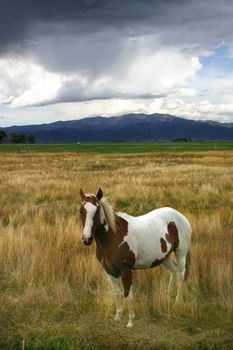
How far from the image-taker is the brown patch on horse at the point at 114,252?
5.75 m

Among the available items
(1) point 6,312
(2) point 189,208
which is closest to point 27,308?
(1) point 6,312

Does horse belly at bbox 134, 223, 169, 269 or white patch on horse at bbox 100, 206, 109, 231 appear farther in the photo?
horse belly at bbox 134, 223, 169, 269

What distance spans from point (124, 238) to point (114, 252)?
25cm

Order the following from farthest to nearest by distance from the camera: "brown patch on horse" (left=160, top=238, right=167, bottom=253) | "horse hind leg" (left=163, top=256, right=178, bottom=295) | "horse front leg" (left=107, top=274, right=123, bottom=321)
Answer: "horse hind leg" (left=163, top=256, right=178, bottom=295)
"brown patch on horse" (left=160, top=238, right=167, bottom=253)
"horse front leg" (left=107, top=274, right=123, bottom=321)

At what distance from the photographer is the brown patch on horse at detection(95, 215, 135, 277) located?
575cm

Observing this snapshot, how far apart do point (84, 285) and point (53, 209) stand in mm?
8296

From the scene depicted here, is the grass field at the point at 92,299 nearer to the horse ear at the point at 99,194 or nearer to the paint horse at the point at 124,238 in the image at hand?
the paint horse at the point at 124,238

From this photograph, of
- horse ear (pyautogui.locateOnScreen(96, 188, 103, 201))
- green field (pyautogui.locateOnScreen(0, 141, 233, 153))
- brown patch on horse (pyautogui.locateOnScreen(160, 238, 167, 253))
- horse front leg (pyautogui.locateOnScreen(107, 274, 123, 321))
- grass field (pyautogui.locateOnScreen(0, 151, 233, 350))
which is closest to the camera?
grass field (pyautogui.locateOnScreen(0, 151, 233, 350))

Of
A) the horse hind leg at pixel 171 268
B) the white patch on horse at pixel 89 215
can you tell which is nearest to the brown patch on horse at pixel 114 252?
the white patch on horse at pixel 89 215

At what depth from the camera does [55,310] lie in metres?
6.34

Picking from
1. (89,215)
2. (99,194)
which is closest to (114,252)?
(89,215)

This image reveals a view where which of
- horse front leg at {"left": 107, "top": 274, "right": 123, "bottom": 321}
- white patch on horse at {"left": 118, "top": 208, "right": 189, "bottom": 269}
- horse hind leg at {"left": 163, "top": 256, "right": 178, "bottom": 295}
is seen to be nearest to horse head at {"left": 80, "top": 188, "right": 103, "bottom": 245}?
white patch on horse at {"left": 118, "top": 208, "right": 189, "bottom": 269}

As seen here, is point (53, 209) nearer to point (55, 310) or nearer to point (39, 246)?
point (39, 246)

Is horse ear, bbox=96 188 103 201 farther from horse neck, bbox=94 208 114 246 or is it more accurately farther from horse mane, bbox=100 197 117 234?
horse neck, bbox=94 208 114 246
